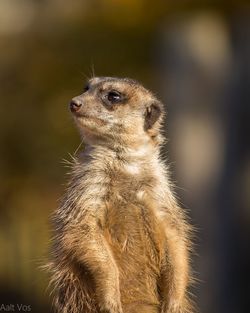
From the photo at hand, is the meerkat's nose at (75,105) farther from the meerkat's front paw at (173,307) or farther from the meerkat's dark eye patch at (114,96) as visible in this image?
the meerkat's front paw at (173,307)

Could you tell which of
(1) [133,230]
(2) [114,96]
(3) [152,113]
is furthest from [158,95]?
(1) [133,230]

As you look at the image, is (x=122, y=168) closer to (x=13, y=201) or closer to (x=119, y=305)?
(x=119, y=305)

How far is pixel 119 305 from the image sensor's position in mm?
5121

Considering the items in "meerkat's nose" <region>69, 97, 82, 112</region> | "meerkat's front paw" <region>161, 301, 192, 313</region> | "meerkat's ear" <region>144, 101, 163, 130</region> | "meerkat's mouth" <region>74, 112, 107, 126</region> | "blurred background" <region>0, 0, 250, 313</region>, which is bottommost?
"blurred background" <region>0, 0, 250, 313</region>

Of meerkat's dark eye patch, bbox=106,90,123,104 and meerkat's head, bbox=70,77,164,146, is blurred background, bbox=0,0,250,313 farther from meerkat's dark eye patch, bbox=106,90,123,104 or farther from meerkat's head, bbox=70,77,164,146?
meerkat's dark eye patch, bbox=106,90,123,104

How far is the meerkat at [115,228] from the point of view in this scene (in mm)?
5176

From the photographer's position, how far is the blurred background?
37.4 feet

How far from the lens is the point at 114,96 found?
571 cm

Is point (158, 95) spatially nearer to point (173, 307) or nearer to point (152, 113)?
point (152, 113)

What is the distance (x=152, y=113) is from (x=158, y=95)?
12.6ft

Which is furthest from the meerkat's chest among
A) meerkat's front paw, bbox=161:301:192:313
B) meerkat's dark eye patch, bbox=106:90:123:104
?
meerkat's dark eye patch, bbox=106:90:123:104

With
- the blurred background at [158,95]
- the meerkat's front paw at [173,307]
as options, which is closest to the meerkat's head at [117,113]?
the meerkat's front paw at [173,307]

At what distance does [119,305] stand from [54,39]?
1006 cm

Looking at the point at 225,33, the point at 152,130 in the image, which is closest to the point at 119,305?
the point at 152,130
